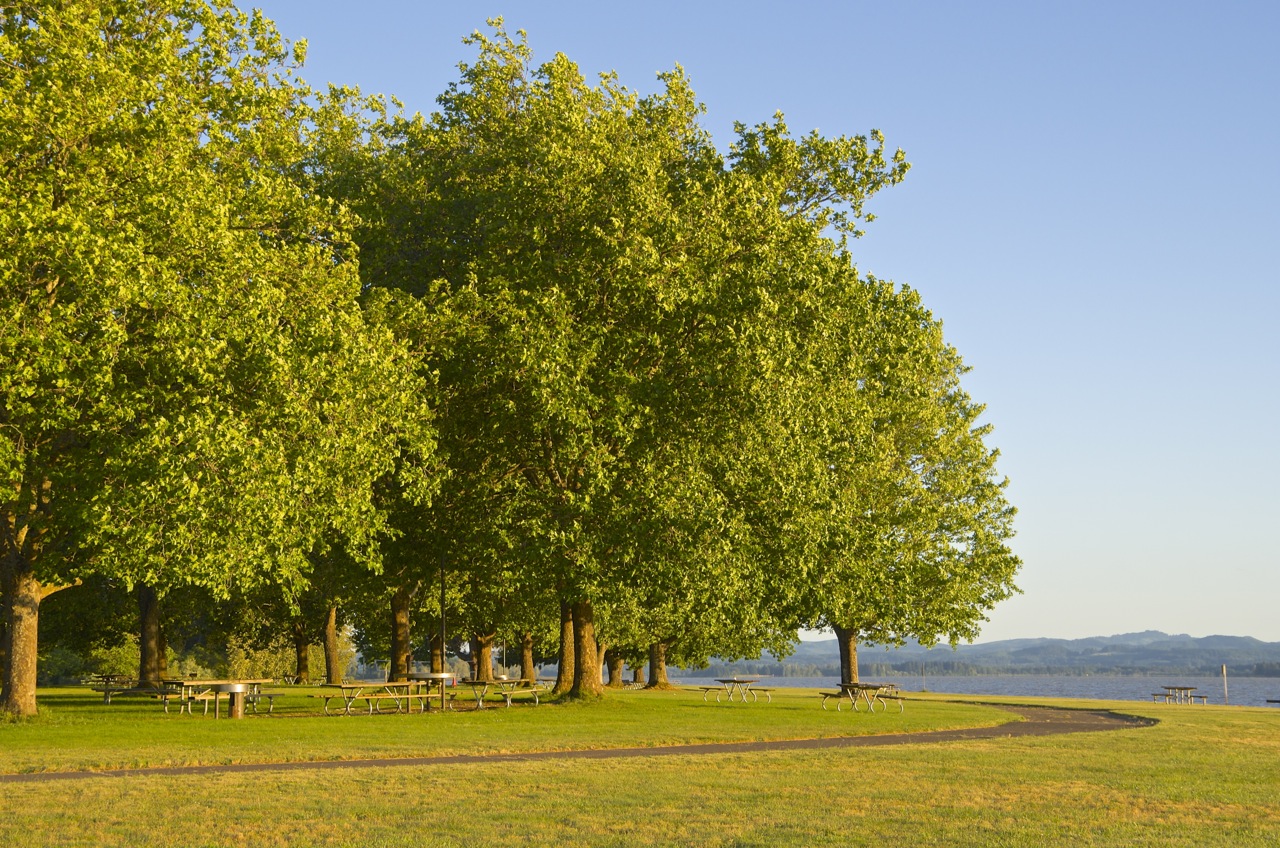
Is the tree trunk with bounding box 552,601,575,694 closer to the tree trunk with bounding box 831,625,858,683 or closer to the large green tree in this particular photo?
the large green tree

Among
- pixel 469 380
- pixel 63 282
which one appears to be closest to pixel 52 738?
pixel 63 282

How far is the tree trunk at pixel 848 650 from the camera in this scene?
55481 mm

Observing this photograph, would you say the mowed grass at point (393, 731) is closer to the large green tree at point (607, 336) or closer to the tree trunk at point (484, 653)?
the large green tree at point (607, 336)

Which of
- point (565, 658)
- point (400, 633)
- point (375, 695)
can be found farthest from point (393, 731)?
point (400, 633)

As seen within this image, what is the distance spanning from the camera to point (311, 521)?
Result: 27562 millimetres

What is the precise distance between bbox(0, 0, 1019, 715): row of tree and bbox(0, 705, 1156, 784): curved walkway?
22.3 ft

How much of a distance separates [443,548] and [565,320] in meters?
8.43

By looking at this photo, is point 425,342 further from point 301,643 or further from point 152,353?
point 301,643

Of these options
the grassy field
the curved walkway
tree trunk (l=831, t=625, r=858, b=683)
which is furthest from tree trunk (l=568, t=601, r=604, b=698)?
tree trunk (l=831, t=625, r=858, b=683)

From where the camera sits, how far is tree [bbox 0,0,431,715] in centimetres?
2420

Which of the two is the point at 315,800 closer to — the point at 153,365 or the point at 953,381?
the point at 153,365

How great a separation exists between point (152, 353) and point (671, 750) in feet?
44.5

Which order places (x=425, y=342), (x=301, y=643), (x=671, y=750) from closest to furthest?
(x=671, y=750)
(x=425, y=342)
(x=301, y=643)

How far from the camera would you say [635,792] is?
15062 millimetres
